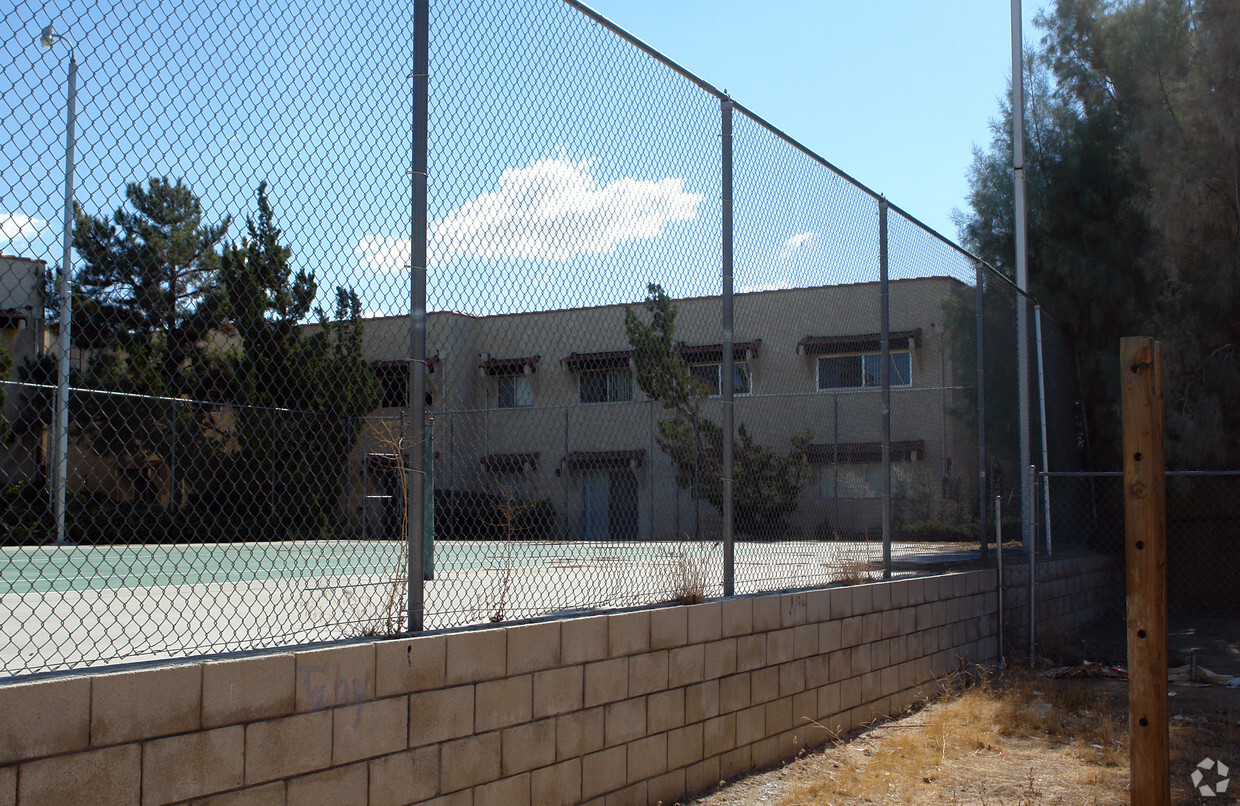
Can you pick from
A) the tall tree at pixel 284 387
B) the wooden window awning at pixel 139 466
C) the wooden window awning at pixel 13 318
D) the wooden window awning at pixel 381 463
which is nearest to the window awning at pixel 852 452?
the wooden window awning at pixel 381 463

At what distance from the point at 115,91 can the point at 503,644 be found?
2.51m

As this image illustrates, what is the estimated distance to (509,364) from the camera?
5617mm

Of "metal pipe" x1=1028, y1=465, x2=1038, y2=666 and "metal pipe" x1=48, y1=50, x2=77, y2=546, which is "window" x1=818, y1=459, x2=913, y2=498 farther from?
"metal pipe" x1=48, y1=50, x2=77, y2=546

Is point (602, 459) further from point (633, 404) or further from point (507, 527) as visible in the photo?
point (507, 527)

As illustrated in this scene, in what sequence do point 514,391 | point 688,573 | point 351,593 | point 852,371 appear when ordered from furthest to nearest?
point 852,371 → point 514,391 → point 351,593 → point 688,573

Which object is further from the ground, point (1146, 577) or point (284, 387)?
point (284, 387)

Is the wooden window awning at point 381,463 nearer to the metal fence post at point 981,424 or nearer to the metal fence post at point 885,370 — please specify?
the metal fence post at point 885,370

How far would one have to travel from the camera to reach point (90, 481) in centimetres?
427

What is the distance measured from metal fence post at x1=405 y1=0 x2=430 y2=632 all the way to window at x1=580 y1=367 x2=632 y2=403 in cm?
205

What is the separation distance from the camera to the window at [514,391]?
20.2ft

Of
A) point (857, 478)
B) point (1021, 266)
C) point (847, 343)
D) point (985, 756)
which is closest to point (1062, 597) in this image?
point (857, 478)

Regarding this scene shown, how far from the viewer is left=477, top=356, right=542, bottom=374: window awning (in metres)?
5.43

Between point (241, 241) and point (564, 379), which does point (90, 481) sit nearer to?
point (241, 241)

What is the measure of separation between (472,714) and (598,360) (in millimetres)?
2412
